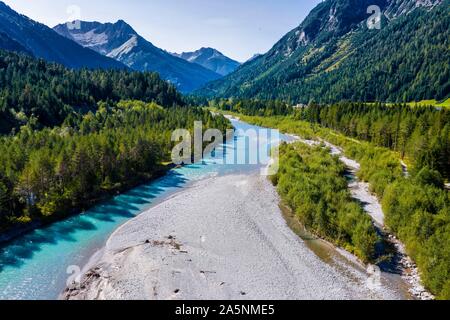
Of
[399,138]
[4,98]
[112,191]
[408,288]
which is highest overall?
[4,98]

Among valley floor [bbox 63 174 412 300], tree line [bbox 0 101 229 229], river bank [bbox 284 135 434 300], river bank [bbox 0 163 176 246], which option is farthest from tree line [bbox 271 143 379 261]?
tree line [bbox 0 101 229 229]

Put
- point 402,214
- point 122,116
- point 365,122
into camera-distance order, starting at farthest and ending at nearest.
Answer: point 122,116 < point 365,122 < point 402,214

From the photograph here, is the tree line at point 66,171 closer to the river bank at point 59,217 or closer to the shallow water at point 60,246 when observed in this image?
the river bank at point 59,217

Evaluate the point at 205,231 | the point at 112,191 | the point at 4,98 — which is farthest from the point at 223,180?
the point at 4,98

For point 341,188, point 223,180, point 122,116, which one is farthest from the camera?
point 122,116

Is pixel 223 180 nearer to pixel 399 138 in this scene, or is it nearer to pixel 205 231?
pixel 205 231

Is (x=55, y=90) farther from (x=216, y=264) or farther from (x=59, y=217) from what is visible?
(x=216, y=264)

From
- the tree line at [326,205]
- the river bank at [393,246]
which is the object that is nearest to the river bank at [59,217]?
the tree line at [326,205]

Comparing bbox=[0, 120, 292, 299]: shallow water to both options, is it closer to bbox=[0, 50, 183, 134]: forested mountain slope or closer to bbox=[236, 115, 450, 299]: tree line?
bbox=[236, 115, 450, 299]: tree line
